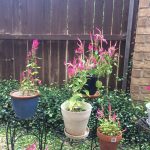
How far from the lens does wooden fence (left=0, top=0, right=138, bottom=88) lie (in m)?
3.79

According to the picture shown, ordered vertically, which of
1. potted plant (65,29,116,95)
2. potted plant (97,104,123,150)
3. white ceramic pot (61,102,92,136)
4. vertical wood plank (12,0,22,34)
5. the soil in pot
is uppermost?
vertical wood plank (12,0,22,34)

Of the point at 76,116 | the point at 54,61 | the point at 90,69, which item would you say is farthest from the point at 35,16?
the point at 76,116

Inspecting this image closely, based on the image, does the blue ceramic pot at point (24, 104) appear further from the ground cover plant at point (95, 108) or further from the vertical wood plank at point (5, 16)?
the vertical wood plank at point (5, 16)

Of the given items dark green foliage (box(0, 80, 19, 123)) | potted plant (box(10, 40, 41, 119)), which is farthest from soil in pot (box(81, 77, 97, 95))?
dark green foliage (box(0, 80, 19, 123))

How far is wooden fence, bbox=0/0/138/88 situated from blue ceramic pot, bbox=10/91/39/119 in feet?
5.80

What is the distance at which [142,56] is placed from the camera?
3207 mm

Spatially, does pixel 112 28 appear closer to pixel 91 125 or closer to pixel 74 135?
pixel 91 125

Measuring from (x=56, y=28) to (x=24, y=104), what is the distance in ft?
6.42

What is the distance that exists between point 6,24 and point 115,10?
1.73 metres

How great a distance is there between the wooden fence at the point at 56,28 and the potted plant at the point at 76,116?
6.03 ft

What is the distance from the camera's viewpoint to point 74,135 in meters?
2.05

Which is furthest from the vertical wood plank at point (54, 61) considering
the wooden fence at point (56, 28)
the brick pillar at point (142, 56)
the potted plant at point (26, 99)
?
the potted plant at point (26, 99)

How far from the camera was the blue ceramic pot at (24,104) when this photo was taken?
2297 mm

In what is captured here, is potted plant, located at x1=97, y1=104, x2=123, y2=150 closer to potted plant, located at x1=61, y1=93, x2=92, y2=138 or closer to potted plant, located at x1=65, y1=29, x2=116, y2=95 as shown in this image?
potted plant, located at x1=61, y1=93, x2=92, y2=138
